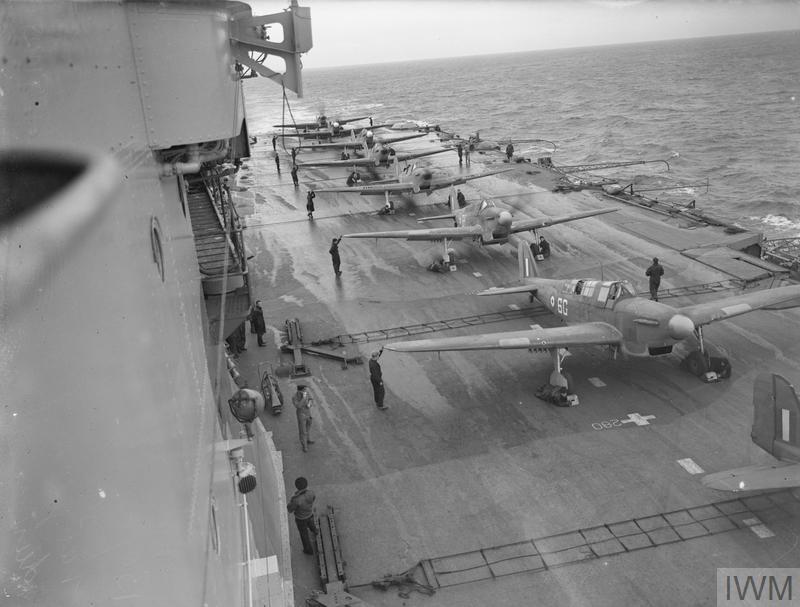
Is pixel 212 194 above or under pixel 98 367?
under

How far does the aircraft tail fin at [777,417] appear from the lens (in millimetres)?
10016

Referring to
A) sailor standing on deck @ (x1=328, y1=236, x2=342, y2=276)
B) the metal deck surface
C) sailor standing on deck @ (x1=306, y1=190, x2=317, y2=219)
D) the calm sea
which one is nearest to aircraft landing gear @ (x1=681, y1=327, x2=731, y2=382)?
the metal deck surface

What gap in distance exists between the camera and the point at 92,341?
211cm

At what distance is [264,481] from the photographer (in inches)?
436

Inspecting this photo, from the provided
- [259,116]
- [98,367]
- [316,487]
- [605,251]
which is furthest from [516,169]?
[259,116]

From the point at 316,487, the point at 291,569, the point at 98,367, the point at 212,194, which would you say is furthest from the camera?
the point at 212,194

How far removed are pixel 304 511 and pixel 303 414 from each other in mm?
3264

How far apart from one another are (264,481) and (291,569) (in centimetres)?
172

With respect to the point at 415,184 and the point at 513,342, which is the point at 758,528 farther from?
the point at 415,184

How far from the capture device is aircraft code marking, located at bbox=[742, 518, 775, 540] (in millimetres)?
10172

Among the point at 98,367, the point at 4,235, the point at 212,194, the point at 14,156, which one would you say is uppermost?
the point at 14,156

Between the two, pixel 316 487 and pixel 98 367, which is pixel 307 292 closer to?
pixel 316 487

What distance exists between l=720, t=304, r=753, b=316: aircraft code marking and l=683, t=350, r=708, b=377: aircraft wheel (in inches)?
44.6

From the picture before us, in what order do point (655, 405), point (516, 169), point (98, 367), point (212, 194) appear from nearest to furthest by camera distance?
point (98, 367) < point (655, 405) < point (212, 194) < point (516, 169)
